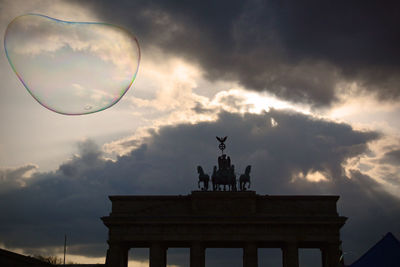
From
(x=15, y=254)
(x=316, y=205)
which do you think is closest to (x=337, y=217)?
(x=316, y=205)

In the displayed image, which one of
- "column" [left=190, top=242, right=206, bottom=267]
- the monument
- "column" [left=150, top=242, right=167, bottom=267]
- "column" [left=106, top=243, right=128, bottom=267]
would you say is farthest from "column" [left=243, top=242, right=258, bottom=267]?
"column" [left=106, top=243, right=128, bottom=267]

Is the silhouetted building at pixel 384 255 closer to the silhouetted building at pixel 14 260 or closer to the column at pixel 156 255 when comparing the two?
the silhouetted building at pixel 14 260

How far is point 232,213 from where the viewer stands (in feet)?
192

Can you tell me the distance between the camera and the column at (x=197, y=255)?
190 ft

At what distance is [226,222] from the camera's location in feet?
191

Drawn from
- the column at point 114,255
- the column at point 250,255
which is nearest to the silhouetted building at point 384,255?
the column at point 250,255

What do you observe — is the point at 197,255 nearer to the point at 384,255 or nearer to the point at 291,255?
the point at 291,255

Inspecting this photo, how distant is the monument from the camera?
57.9m

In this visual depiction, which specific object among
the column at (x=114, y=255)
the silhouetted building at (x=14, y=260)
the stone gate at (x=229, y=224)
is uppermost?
the stone gate at (x=229, y=224)

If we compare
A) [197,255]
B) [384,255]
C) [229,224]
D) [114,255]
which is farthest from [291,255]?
[384,255]

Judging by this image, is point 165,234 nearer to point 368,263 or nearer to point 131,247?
point 131,247

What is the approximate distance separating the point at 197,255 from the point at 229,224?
16.3 feet

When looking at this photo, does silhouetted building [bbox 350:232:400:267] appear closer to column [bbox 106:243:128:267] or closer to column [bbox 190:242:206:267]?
column [bbox 190:242:206:267]

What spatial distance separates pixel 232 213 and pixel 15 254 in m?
23.3
